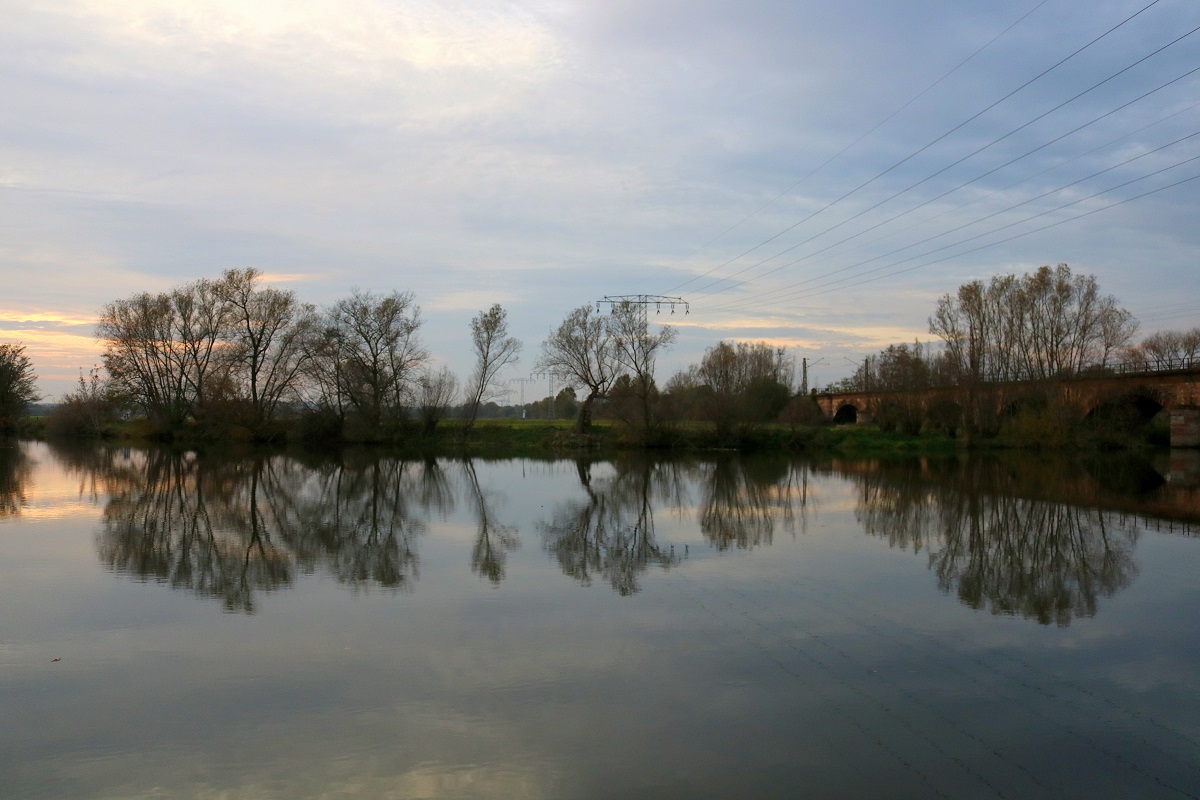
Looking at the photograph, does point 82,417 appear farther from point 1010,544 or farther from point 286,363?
point 1010,544

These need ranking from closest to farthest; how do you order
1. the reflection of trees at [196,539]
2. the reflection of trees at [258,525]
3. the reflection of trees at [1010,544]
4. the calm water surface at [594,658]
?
the calm water surface at [594,658], the reflection of trees at [1010,544], the reflection of trees at [196,539], the reflection of trees at [258,525]

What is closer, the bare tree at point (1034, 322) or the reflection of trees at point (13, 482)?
the reflection of trees at point (13, 482)

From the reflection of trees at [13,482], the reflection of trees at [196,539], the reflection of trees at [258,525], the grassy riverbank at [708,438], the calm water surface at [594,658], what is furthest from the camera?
the grassy riverbank at [708,438]

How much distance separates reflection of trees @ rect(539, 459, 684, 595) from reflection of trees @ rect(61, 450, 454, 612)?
2.36 metres

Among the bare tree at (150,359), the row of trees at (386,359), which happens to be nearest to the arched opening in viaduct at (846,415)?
the row of trees at (386,359)

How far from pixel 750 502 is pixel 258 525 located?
1134cm

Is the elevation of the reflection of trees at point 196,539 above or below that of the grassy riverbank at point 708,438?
below

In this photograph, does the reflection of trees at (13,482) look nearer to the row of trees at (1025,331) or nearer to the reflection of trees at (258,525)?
the reflection of trees at (258,525)

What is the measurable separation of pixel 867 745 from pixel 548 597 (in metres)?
4.89

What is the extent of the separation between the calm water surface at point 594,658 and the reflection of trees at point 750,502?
26cm

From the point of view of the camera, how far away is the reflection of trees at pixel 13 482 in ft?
59.5

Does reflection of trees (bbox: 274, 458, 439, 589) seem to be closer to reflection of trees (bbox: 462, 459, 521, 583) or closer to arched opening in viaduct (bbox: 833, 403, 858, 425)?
reflection of trees (bbox: 462, 459, 521, 583)

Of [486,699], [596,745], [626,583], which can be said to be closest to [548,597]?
[626,583]

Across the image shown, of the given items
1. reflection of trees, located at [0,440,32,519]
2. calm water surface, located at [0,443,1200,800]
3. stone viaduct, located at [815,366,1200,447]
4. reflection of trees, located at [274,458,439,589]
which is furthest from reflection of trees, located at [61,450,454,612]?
stone viaduct, located at [815,366,1200,447]
